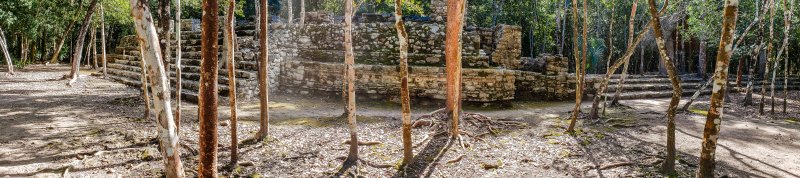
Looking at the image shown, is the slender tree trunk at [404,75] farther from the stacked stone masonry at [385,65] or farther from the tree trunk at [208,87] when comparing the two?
the stacked stone masonry at [385,65]

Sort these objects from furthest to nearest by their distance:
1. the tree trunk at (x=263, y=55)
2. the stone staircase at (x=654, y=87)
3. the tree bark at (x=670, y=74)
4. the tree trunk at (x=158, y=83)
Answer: the stone staircase at (x=654, y=87) → the tree trunk at (x=263, y=55) → the tree bark at (x=670, y=74) → the tree trunk at (x=158, y=83)

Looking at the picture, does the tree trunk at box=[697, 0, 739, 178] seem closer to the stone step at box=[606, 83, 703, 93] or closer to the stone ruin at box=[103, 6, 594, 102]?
the stone ruin at box=[103, 6, 594, 102]

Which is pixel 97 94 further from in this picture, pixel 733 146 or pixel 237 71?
pixel 733 146

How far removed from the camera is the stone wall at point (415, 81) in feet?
38.7

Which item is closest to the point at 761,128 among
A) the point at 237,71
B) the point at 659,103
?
the point at 659,103

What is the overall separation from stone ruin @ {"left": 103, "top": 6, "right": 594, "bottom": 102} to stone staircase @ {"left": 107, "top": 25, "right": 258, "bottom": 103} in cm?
3

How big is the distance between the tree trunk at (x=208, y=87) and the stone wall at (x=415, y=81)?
8.05 meters

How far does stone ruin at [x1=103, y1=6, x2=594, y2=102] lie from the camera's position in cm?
1189

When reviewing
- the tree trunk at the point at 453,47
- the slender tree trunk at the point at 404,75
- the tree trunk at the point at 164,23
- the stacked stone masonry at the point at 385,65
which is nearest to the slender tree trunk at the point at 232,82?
the tree trunk at the point at 164,23

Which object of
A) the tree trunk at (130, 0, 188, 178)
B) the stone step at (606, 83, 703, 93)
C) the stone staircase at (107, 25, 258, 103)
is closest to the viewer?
the tree trunk at (130, 0, 188, 178)

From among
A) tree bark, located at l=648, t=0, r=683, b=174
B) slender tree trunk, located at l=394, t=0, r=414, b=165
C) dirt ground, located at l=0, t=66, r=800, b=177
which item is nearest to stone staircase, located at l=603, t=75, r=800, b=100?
dirt ground, located at l=0, t=66, r=800, b=177

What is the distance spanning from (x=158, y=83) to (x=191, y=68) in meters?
10.7

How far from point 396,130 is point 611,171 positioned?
404 cm

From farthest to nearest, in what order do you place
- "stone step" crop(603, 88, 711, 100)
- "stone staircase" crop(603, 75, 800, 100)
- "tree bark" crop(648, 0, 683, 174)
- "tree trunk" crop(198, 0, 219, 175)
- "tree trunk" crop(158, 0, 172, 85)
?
1. "stone staircase" crop(603, 75, 800, 100)
2. "stone step" crop(603, 88, 711, 100)
3. "tree trunk" crop(158, 0, 172, 85)
4. "tree bark" crop(648, 0, 683, 174)
5. "tree trunk" crop(198, 0, 219, 175)
